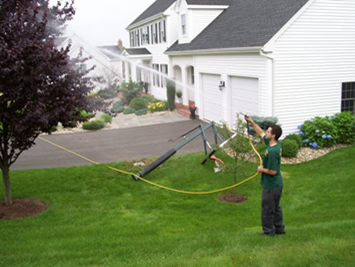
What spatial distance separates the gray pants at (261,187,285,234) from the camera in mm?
6129

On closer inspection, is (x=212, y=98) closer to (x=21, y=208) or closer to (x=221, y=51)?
(x=221, y=51)

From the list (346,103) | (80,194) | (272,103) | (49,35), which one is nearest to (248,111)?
(272,103)

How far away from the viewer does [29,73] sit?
749cm

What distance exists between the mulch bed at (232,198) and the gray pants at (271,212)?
3.08 meters

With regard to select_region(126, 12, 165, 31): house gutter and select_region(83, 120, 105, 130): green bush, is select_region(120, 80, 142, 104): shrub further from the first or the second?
select_region(83, 120, 105, 130): green bush

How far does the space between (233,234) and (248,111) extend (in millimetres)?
10575

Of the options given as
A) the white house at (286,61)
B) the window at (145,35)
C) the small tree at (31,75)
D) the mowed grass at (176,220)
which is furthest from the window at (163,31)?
the small tree at (31,75)

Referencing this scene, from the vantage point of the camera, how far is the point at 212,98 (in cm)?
2022

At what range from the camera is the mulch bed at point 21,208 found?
8.40m

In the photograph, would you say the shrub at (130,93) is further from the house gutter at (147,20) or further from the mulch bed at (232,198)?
the mulch bed at (232,198)

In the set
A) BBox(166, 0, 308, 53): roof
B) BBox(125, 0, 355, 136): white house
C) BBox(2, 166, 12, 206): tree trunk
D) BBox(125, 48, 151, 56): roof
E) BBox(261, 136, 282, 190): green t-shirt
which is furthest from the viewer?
BBox(125, 48, 151, 56): roof

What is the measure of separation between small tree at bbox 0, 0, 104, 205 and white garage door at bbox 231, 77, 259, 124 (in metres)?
8.39

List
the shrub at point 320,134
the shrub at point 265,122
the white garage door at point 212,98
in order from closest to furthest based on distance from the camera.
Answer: the shrub at point 265,122 → the shrub at point 320,134 → the white garage door at point 212,98

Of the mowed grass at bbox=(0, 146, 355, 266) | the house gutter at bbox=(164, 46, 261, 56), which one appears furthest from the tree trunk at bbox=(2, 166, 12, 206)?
the house gutter at bbox=(164, 46, 261, 56)
